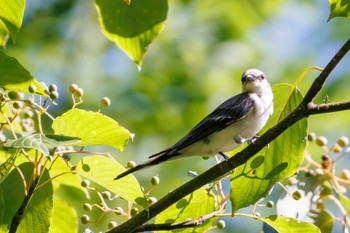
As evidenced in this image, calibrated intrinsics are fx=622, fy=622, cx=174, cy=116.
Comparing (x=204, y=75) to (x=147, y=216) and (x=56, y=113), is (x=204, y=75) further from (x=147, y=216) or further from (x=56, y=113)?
(x=147, y=216)

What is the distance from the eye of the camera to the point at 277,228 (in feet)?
9.46

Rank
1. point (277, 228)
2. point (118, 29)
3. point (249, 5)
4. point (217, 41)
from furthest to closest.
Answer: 1. point (217, 41)
2. point (249, 5)
3. point (277, 228)
4. point (118, 29)

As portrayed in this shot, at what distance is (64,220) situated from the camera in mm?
3035

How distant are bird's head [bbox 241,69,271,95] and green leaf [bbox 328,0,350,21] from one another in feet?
7.08

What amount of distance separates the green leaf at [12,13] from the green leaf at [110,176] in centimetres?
63

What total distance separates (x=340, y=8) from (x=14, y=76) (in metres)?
1.37

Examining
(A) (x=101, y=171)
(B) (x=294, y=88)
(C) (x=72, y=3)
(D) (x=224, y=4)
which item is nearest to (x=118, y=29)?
(A) (x=101, y=171)

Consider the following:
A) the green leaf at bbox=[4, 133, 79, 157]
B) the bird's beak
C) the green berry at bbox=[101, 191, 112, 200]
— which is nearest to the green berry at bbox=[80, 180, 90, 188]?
the green berry at bbox=[101, 191, 112, 200]

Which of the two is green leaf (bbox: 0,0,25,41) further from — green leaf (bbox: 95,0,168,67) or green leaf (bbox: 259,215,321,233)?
green leaf (bbox: 259,215,321,233)

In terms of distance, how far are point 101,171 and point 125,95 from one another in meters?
6.89

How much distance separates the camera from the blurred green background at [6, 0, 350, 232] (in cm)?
897

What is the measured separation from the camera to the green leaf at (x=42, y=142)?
2.15 m

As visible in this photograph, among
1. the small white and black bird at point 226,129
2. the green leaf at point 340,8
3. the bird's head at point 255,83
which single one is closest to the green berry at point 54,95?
the small white and black bird at point 226,129

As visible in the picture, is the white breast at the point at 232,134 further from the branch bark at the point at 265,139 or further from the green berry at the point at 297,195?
the branch bark at the point at 265,139
